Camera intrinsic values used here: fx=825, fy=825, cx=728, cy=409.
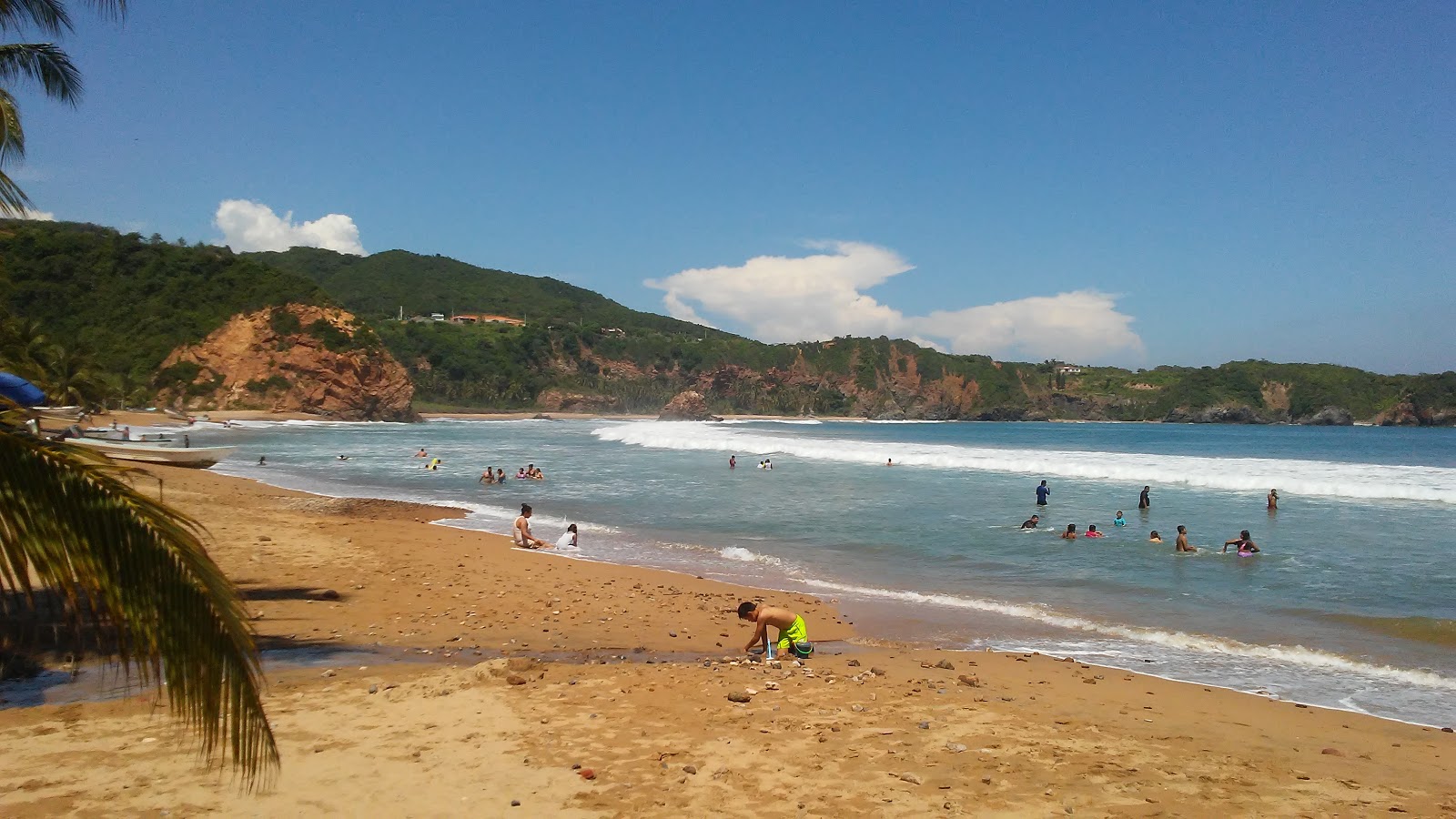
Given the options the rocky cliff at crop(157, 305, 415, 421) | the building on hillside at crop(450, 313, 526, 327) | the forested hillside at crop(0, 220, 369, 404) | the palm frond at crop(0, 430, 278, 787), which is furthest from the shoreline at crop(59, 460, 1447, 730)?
the building on hillside at crop(450, 313, 526, 327)

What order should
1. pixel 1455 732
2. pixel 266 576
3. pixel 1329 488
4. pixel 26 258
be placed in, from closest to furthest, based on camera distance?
1. pixel 1455 732
2. pixel 266 576
3. pixel 1329 488
4. pixel 26 258

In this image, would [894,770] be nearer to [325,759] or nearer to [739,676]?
[739,676]

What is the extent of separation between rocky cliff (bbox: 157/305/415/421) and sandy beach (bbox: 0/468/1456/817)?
73.2 metres

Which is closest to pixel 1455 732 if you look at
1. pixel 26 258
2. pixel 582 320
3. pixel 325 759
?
pixel 325 759

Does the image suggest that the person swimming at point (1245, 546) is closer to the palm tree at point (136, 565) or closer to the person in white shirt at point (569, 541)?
the person in white shirt at point (569, 541)

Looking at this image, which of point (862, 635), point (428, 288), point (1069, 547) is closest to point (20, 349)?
point (862, 635)

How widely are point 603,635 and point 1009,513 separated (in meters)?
14.6

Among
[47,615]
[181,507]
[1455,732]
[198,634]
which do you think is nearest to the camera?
[198,634]

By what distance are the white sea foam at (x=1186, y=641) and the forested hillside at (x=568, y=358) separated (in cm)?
7426

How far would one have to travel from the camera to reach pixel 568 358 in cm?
13775

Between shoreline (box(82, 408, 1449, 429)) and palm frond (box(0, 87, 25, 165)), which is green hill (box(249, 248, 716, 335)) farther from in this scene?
palm frond (box(0, 87, 25, 165))

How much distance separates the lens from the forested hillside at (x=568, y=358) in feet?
247

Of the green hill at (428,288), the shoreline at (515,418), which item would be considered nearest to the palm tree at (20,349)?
the shoreline at (515,418)

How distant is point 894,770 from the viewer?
5.30m
